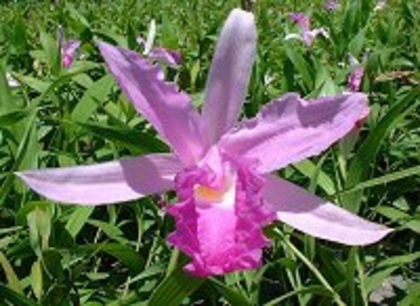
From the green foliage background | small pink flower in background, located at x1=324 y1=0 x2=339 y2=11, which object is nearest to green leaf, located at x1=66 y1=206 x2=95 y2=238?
the green foliage background

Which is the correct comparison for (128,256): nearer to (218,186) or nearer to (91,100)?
(218,186)

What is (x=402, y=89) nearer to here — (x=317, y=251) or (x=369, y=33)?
(x=317, y=251)

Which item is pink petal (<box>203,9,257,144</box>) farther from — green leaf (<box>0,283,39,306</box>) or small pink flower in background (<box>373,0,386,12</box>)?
small pink flower in background (<box>373,0,386,12</box>)

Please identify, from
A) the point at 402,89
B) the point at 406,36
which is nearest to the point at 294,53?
the point at 402,89

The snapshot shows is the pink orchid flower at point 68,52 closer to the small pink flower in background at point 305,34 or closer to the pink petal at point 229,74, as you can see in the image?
the small pink flower in background at point 305,34

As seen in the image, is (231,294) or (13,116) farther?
(13,116)

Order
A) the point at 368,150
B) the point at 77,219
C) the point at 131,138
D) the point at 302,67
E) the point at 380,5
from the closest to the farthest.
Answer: the point at 131,138 < the point at 368,150 < the point at 77,219 < the point at 302,67 < the point at 380,5

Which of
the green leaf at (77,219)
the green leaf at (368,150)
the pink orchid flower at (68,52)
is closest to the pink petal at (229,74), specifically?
the green leaf at (368,150)

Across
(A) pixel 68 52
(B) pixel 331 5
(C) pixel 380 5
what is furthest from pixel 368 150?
(B) pixel 331 5
